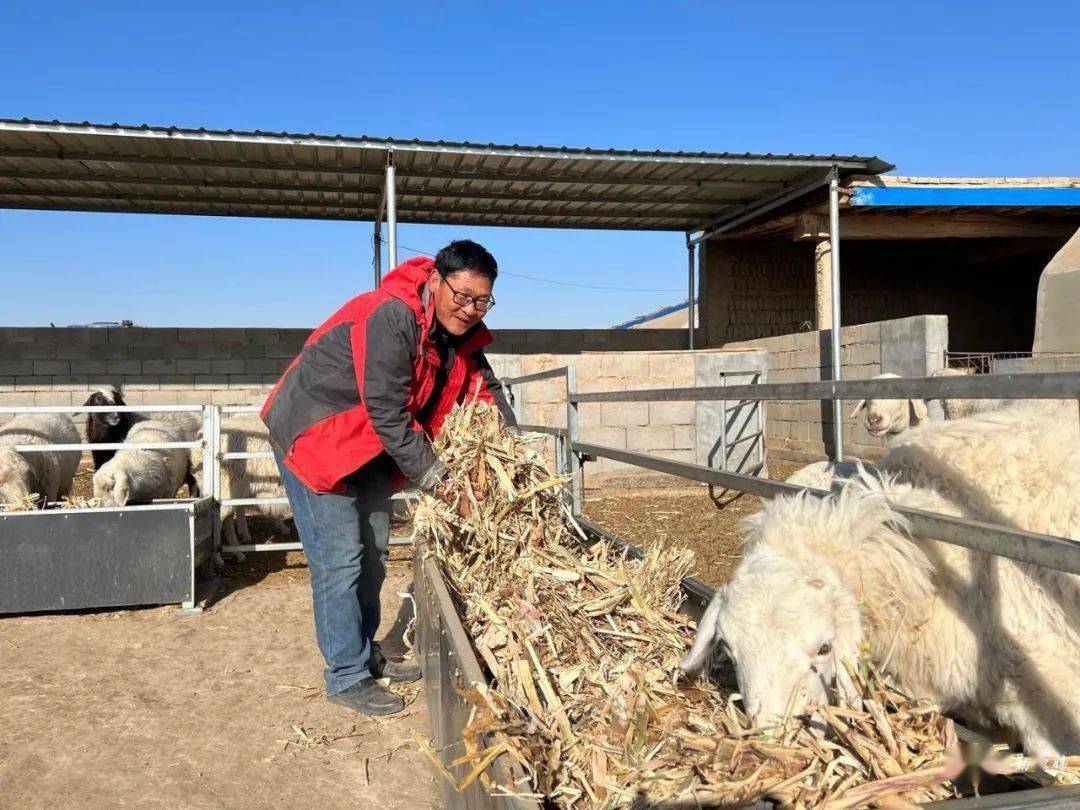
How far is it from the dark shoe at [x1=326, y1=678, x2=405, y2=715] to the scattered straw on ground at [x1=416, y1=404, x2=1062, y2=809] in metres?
1.03

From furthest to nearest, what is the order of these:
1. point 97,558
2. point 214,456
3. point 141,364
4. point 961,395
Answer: point 141,364 → point 214,456 → point 97,558 → point 961,395

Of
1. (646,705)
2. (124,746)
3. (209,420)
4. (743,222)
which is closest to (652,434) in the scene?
(743,222)

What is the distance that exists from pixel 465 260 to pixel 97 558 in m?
4.07

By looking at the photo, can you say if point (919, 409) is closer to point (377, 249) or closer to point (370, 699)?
point (370, 699)

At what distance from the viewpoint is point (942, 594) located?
2193mm

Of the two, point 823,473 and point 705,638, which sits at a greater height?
point 823,473

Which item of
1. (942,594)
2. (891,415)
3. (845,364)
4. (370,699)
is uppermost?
(845,364)

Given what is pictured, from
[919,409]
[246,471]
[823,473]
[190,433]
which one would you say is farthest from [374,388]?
[919,409]

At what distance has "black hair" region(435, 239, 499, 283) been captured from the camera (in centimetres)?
299

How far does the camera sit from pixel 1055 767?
1351 millimetres

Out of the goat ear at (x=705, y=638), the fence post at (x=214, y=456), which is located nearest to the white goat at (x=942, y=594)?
the goat ear at (x=705, y=638)

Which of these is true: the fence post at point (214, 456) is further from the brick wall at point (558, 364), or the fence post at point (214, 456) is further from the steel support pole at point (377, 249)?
the steel support pole at point (377, 249)

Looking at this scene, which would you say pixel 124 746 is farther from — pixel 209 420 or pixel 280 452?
pixel 209 420

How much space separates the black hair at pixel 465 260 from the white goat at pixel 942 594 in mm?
1450
